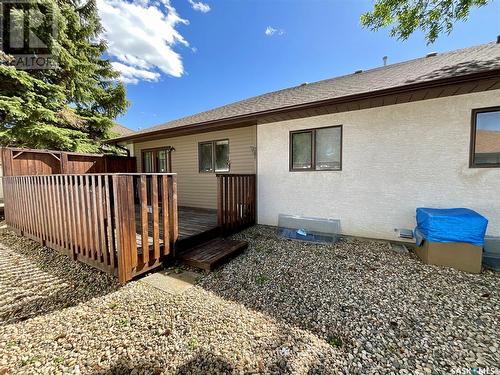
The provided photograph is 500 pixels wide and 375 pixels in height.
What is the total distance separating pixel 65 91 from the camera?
919 cm

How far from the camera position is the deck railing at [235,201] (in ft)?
15.1

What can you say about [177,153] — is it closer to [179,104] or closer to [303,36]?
[303,36]

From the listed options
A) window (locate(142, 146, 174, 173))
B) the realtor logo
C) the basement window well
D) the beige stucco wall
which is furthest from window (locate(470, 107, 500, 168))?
the realtor logo

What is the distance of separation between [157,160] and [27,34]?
271 inches

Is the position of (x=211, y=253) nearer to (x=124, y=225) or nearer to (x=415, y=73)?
(x=124, y=225)

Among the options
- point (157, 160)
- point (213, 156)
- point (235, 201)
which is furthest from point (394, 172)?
point (157, 160)

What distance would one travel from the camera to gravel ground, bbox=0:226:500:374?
5.38ft

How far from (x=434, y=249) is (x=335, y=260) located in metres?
1.54

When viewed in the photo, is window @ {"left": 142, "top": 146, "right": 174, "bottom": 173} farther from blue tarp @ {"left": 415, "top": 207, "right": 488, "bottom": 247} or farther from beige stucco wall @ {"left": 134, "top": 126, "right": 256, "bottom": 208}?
blue tarp @ {"left": 415, "top": 207, "right": 488, "bottom": 247}

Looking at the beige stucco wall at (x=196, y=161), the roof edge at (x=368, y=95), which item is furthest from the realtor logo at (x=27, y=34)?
the roof edge at (x=368, y=95)

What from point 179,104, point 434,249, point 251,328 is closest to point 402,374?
point 251,328

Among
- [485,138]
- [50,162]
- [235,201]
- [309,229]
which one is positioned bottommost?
[309,229]

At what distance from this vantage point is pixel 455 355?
1680 mm

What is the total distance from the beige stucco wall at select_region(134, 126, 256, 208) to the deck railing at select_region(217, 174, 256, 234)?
0.98 m
